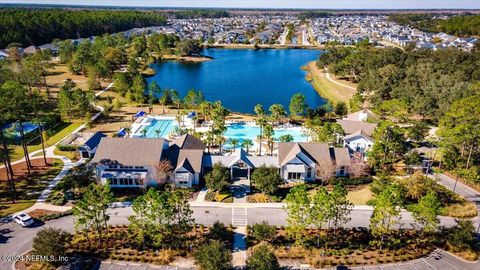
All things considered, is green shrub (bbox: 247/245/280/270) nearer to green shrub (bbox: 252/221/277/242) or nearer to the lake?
green shrub (bbox: 252/221/277/242)

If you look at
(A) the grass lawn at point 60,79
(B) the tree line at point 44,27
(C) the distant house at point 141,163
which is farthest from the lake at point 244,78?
(B) the tree line at point 44,27

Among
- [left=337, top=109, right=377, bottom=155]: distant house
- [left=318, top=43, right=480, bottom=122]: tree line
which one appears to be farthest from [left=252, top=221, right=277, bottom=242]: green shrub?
[left=318, top=43, right=480, bottom=122]: tree line

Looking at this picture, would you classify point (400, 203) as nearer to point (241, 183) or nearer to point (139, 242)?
point (241, 183)

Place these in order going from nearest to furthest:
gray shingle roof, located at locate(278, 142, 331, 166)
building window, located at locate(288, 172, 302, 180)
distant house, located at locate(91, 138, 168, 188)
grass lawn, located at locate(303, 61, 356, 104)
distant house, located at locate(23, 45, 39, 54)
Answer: distant house, located at locate(91, 138, 168, 188)
building window, located at locate(288, 172, 302, 180)
gray shingle roof, located at locate(278, 142, 331, 166)
grass lawn, located at locate(303, 61, 356, 104)
distant house, located at locate(23, 45, 39, 54)

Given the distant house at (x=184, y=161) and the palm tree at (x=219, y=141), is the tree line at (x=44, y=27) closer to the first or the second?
the distant house at (x=184, y=161)

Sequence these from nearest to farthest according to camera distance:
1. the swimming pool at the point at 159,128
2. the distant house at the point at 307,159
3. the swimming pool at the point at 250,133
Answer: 1. the distant house at the point at 307,159
2. the swimming pool at the point at 250,133
3. the swimming pool at the point at 159,128

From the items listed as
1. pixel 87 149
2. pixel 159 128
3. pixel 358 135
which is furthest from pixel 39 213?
pixel 358 135
